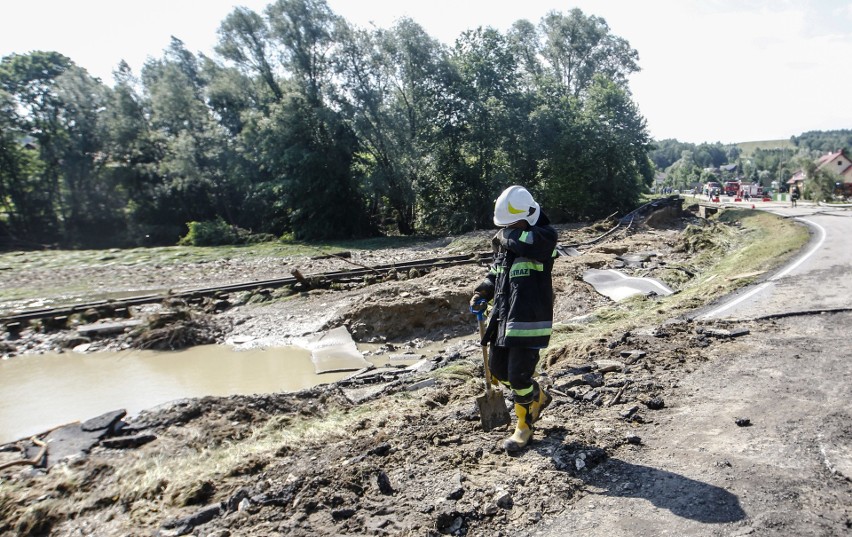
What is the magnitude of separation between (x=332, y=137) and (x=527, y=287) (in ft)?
105

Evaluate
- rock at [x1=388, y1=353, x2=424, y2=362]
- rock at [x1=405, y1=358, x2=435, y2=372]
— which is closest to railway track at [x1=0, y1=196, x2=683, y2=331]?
rock at [x1=388, y1=353, x2=424, y2=362]

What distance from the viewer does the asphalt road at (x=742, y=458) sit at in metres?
3.21

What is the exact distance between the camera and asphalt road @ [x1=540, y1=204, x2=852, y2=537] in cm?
321

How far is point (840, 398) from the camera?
4742 mm

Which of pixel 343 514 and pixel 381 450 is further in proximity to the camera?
pixel 381 450

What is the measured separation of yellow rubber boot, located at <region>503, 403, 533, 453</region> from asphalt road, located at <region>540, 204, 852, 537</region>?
1.96 ft

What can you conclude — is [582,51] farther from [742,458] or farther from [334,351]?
[742,458]

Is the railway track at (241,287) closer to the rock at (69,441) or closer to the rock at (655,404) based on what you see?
the rock at (69,441)

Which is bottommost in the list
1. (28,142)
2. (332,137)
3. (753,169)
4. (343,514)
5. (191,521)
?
(191,521)

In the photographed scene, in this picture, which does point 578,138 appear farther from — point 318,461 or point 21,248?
point 21,248

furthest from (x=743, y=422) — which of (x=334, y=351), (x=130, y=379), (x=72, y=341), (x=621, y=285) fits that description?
(x=72, y=341)

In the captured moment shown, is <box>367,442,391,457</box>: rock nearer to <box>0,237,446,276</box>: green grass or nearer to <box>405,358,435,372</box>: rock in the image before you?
<box>405,358,435,372</box>: rock

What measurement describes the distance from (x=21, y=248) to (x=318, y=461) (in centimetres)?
4374

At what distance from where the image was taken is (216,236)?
36656 mm
